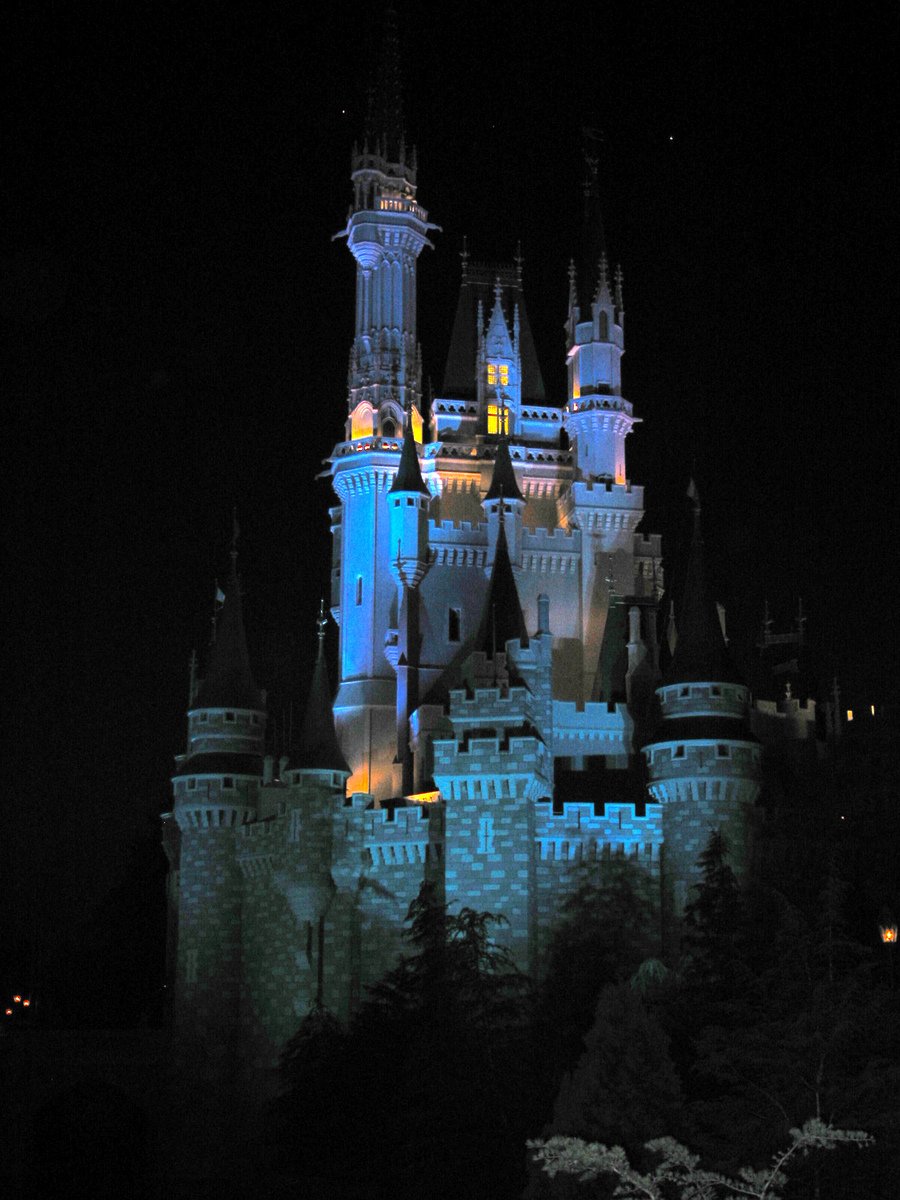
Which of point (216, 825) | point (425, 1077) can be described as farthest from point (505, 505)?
point (425, 1077)

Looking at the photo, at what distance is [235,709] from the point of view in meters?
56.2

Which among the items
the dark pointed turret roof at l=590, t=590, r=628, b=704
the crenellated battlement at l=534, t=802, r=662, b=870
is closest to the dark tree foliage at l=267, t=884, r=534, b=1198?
the crenellated battlement at l=534, t=802, r=662, b=870

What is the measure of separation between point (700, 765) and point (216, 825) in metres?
13.8

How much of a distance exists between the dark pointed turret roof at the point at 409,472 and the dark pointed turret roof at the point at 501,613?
21.2 feet

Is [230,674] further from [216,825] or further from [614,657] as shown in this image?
[614,657]

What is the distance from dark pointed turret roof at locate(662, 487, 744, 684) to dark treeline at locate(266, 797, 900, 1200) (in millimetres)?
3588

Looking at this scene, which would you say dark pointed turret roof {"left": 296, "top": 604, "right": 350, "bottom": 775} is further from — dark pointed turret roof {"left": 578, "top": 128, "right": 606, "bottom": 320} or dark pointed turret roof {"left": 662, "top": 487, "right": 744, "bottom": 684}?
dark pointed turret roof {"left": 578, "top": 128, "right": 606, "bottom": 320}

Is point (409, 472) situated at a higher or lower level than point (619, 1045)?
higher

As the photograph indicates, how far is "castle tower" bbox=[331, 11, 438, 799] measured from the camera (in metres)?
62.2

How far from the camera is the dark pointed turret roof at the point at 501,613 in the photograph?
53.9 meters

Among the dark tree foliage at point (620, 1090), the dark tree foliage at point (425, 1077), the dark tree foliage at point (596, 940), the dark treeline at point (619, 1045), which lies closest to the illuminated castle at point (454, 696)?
the dark tree foliage at point (596, 940)

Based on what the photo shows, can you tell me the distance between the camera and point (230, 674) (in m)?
56.7

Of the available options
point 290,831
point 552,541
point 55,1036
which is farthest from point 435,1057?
point 552,541

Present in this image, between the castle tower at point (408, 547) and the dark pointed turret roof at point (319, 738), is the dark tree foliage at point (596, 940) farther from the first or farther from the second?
the castle tower at point (408, 547)
